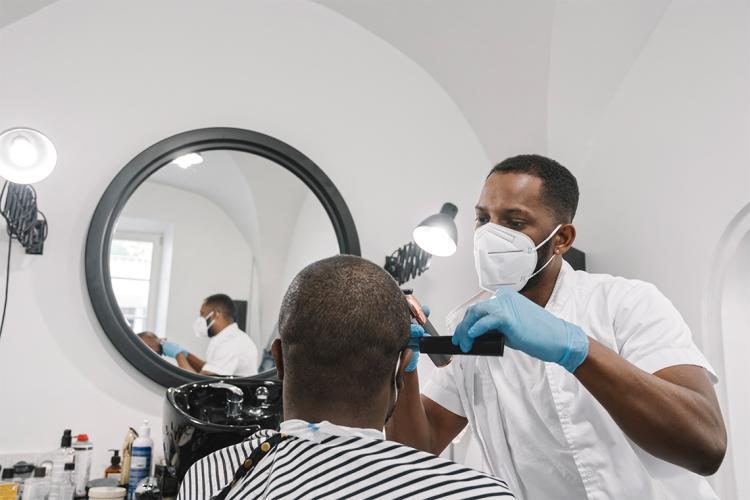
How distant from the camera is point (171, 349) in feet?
7.42

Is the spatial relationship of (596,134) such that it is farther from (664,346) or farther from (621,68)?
(664,346)

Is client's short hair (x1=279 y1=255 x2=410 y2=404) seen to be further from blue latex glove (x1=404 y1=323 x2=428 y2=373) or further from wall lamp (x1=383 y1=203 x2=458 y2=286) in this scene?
wall lamp (x1=383 y1=203 x2=458 y2=286)

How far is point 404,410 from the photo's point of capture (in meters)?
1.58

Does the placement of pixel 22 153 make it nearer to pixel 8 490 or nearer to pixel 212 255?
pixel 212 255

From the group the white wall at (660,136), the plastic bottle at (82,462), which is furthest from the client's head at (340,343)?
the white wall at (660,136)

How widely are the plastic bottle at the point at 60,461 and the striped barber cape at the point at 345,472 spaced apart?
44.2 inches

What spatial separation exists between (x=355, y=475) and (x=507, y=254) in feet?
2.84

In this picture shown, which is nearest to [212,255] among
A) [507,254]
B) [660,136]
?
[507,254]

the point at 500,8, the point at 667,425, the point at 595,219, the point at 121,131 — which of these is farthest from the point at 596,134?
the point at 121,131

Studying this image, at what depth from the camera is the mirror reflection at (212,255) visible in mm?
2250

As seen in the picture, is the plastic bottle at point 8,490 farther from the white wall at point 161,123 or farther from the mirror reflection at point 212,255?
the mirror reflection at point 212,255

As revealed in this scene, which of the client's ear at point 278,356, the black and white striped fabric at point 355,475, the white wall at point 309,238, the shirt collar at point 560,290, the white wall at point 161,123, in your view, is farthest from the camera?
the white wall at point 309,238

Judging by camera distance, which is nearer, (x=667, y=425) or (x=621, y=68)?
(x=667, y=425)

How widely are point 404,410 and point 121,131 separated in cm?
157
